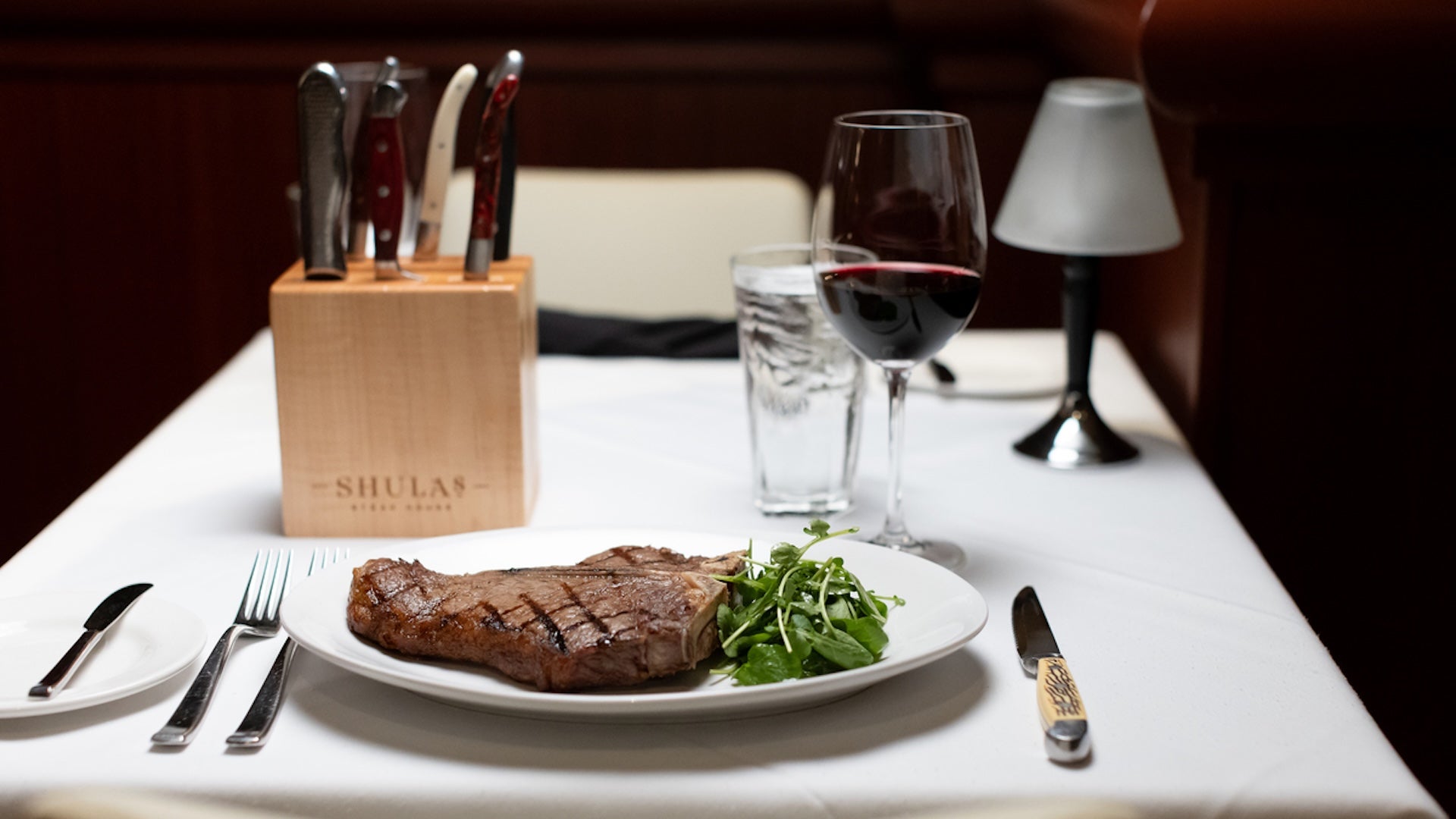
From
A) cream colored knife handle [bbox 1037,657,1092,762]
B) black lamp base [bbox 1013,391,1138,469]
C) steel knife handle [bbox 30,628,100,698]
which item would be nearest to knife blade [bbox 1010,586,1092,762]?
cream colored knife handle [bbox 1037,657,1092,762]

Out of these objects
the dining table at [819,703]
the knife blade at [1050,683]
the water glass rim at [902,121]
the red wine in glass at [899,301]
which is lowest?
the dining table at [819,703]

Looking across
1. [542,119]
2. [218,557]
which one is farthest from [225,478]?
[542,119]

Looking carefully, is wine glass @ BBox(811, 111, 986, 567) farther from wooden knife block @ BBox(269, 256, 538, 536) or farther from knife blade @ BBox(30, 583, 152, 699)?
knife blade @ BBox(30, 583, 152, 699)

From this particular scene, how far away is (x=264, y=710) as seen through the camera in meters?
0.71

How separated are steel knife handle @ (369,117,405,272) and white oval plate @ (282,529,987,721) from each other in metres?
0.25

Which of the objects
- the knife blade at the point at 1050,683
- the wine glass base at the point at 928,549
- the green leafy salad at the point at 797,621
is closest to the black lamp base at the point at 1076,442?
the wine glass base at the point at 928,549

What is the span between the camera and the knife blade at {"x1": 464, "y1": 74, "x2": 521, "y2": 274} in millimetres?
1018

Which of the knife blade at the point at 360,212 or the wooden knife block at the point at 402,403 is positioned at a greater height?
the knife blade at the point at 360,212

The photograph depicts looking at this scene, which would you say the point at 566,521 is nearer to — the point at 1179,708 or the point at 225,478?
the point at 225,478

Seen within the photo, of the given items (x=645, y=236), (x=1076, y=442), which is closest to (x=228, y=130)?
(x=645, y=236)

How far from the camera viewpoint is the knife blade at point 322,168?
→ 965 mm

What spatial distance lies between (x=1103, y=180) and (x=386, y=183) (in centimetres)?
62

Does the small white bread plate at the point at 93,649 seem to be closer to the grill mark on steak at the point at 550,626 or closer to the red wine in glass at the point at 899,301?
the grill mark on steak at the point at 550,626

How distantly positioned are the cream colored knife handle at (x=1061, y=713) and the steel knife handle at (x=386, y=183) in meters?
0.55
